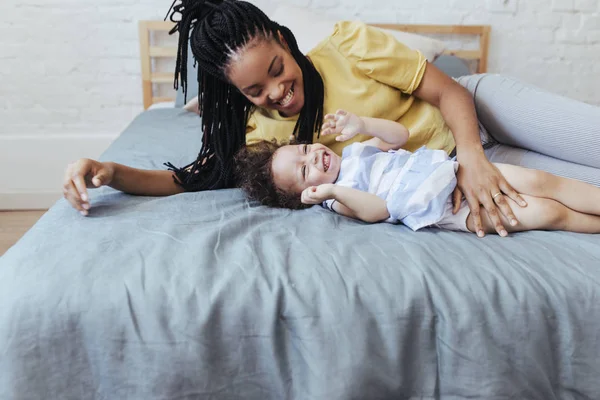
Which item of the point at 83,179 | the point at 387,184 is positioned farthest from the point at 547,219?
the point at 83,179

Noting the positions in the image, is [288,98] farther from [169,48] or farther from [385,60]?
[169,48]

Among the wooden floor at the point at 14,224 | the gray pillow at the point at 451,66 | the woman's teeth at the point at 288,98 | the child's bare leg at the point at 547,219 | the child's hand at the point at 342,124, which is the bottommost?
the wooden floor at the point at 14,224

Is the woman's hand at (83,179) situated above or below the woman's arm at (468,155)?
below

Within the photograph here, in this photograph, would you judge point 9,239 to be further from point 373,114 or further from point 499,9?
point 499,9

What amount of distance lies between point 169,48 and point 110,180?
4.97ft

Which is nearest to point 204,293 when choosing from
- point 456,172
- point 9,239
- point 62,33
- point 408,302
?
point 408,302

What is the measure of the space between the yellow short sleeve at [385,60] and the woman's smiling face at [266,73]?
0.57ft

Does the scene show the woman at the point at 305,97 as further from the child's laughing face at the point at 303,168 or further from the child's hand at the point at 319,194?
the child's hand at the point at 319,194

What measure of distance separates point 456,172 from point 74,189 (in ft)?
2.50

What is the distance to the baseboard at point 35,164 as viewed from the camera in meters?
2.62

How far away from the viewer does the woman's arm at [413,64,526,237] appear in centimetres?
108

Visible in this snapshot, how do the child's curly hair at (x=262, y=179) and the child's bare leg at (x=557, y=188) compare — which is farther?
the child's curly hair at (x=262, y=179)

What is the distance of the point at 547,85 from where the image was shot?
2.69 meters

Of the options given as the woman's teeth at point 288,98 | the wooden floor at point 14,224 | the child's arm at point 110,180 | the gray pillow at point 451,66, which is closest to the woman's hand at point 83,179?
the child's arm at point 110,180
